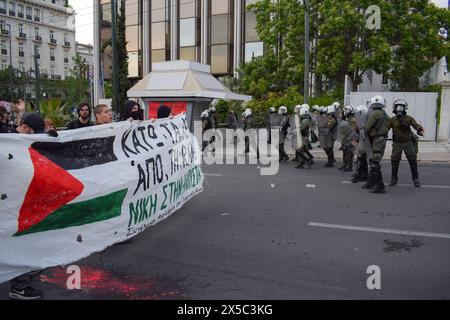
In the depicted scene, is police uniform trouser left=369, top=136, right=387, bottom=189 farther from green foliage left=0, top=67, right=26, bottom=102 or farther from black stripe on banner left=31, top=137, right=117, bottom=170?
green foliage left=0, top=67, right=26, bottom=102

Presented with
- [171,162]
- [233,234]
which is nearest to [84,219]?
[171,162]

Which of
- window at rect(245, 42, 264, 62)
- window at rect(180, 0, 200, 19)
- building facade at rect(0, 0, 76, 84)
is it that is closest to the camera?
window at rect(245, 42, 264, 62)

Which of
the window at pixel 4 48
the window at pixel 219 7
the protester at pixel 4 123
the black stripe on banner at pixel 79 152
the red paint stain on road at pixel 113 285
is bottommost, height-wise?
the red paint stain on road at pixel 113 285

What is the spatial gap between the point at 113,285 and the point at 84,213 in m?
0.72

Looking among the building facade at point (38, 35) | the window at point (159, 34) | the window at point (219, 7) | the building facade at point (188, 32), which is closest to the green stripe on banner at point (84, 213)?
the building facade at point (188, 32)

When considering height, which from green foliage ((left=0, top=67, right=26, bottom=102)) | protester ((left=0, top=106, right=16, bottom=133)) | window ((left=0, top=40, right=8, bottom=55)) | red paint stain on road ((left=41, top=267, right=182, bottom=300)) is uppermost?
window ((left=0, top=40, right=8, bottom=55))

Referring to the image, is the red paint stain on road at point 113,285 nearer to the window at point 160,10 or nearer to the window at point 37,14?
the window at point 160,10

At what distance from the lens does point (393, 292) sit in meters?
3.91

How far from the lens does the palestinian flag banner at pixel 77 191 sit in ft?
11.5

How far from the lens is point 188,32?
33.4 m

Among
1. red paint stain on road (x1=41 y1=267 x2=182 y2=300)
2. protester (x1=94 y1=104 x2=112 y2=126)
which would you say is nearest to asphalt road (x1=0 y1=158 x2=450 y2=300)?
red paint stain on road (x1=41 y1=267 x2=182 y2=300)

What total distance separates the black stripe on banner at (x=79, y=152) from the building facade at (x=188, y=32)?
2572 cm

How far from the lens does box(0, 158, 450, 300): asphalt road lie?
400cm

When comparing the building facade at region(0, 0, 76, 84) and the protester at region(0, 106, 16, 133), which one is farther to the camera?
the building facade at region(0, 0, 76, 84)
